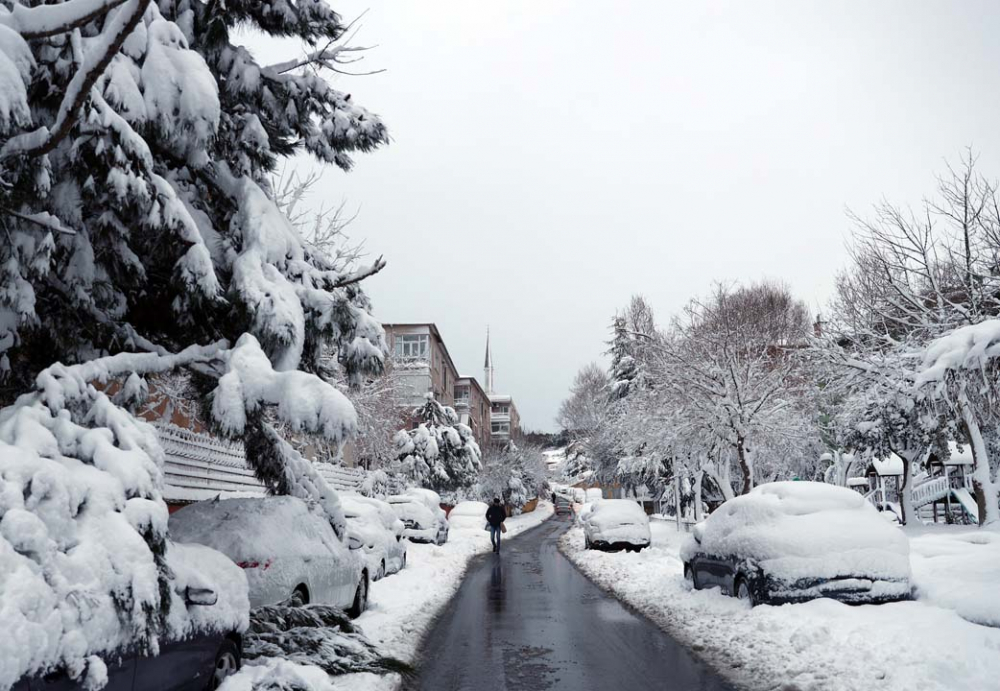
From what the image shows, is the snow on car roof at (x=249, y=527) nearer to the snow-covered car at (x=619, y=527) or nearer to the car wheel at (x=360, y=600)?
the car wheel at (x=360, y=600)

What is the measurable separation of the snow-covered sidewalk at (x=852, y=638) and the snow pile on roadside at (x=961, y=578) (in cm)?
2

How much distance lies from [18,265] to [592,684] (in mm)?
6630

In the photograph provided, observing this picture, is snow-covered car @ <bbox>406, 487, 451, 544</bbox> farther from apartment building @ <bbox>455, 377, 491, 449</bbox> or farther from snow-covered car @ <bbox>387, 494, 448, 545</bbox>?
apartment building @ <bbox>455, 377, 491, 449</bbox>

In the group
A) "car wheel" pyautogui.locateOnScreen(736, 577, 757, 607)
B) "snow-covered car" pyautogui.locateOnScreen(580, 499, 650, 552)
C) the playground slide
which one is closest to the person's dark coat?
"snow-covered car" pyautogui.locateOnScreen(580, 499, 650, 552)

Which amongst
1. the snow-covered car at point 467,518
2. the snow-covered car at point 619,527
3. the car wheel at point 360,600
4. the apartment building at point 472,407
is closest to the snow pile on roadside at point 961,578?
the car wheel at point 360,600

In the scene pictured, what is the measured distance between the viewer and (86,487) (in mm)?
4848

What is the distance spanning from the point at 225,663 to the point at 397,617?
17.3ft

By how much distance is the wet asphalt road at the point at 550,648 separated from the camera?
24.5ft

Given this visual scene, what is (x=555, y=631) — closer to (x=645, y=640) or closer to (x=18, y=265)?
(x=645, y=640)

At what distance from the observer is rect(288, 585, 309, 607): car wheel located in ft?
27.1

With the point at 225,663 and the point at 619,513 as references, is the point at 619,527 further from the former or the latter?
the point at 225,663

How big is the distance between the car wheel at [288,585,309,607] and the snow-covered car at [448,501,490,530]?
2830 centimetres

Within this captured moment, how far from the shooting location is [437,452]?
41781 mm

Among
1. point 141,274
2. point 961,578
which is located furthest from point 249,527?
point 961,578
